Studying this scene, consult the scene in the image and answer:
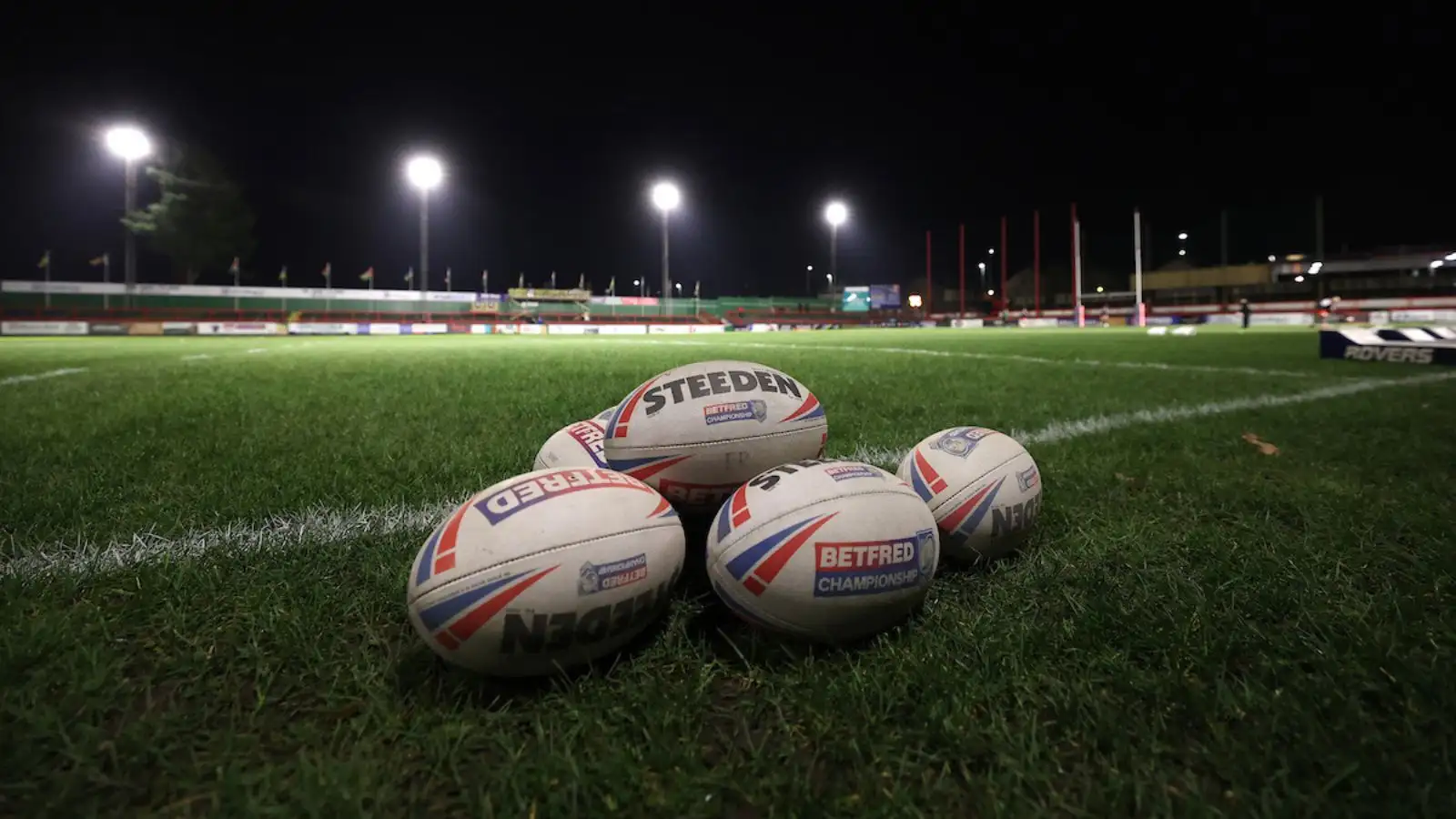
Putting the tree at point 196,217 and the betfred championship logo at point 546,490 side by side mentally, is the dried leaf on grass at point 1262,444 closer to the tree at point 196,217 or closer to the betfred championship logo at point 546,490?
the betfred championship logo at point 546,490

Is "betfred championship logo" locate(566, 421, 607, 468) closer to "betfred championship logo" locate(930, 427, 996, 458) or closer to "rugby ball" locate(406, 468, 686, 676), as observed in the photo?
"rugby ball" locate(406, 468, 686, 676)

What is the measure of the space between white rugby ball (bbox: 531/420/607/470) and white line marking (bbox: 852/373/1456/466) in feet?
4.54

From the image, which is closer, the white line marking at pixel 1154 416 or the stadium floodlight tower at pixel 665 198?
the white line marking at pixel 1154 416

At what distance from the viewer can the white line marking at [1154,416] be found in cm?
339

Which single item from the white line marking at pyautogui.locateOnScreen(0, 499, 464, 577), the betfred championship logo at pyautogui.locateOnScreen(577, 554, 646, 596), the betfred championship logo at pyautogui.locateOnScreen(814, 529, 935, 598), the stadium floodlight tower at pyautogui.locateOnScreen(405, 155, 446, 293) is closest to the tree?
the stadium floodlight tower at pyautogui.locateOnScreen(405, 155, 446, 293)

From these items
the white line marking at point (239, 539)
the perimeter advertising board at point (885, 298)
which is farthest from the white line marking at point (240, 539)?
the perimeter advertising board at point (885, 298)

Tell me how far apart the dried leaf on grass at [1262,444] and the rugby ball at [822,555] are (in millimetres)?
2901

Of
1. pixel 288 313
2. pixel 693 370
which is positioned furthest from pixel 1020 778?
pixel 288 313

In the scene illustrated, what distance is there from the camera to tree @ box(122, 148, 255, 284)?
45844 millimetres

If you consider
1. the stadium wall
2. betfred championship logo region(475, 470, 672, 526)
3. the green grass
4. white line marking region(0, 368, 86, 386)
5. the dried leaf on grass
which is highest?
the stadium wall

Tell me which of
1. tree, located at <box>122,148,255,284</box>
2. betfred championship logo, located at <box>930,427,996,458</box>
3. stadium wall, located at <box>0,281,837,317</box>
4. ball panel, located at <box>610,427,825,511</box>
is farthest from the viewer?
tree, located at <box>122,148,255,284</box>

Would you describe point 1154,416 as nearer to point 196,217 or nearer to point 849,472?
point 849,472

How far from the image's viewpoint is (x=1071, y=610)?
1648mm

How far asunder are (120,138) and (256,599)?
135 feet
